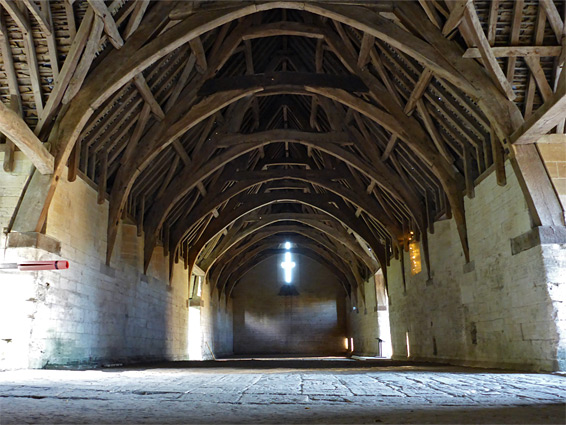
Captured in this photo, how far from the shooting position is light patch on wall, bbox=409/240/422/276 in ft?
41.4

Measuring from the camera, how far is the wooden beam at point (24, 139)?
643 cm

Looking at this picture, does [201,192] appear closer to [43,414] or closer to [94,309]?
[94,309]

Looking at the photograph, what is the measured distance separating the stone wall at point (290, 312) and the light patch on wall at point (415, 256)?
1339cm

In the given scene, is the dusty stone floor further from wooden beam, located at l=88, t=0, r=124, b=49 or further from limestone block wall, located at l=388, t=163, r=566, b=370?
wooden beam, located at l=88, t=0, r=124, b=49

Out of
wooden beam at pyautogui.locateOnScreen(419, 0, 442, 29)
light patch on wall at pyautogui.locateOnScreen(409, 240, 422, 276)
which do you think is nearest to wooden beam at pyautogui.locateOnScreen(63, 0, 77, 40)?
wooden beam at pyautogui.locateOnScreen(419, 0, 442, 29)

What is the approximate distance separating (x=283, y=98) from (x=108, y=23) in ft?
21.3

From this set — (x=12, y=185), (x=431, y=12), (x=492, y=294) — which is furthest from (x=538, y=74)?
(x=12, y=185)

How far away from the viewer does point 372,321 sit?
1908 centimetres

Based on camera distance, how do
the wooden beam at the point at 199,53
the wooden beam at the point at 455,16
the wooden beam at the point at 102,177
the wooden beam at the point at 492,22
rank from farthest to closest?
1. the wooden beam at the point at 102,177
2. the wooden beam at the point at 199,53
3. the wooden beam at the point at 492,22
4. the wooden beam at the point at 455,16

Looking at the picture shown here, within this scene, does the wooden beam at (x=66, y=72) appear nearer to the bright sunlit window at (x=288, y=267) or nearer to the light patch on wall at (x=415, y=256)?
the light patch on wall at (x=415, y=256)

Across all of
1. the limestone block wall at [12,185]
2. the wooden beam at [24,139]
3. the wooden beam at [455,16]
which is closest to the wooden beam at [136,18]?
the wooden beam at [24,139]

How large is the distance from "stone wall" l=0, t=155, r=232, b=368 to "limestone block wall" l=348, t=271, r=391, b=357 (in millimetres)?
7871

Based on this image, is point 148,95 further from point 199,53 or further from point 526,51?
point 526,51

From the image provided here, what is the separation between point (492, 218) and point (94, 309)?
7451 millimetres
